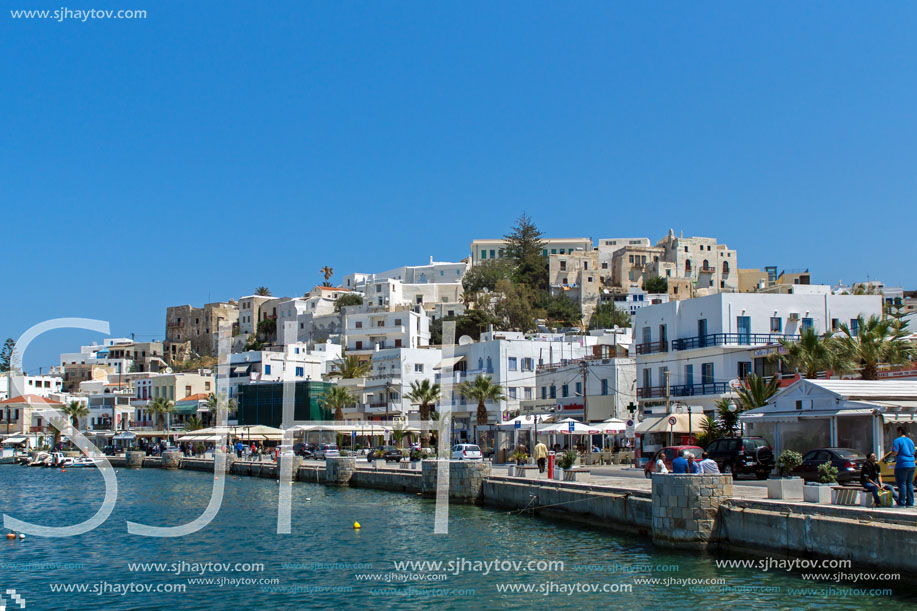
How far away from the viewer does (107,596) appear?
64.0ft

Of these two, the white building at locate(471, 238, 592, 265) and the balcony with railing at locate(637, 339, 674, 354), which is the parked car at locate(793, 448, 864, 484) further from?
the white building at locate(471, 238, 592, 265)

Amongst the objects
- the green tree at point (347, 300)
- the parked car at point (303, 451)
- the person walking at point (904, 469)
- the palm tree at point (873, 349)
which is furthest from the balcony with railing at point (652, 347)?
the green tree at point (347, 300)

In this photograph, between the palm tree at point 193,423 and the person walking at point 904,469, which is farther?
the palm tree at point 193,423

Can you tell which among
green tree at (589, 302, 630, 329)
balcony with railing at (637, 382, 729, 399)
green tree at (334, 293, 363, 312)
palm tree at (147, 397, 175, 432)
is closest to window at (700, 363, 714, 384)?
balcony with railing at (637, 382, 729, 399)

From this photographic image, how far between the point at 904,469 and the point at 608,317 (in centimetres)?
9284

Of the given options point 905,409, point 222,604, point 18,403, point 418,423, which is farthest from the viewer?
point 18,403

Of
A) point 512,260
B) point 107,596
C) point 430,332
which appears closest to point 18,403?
point 430,332

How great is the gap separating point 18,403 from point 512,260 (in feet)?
233

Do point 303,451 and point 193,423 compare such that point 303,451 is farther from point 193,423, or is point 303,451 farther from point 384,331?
point 384,331

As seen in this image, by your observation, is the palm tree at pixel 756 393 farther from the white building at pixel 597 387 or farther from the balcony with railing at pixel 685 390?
the white building at pixel 597 387

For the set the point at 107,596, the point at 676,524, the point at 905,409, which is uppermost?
the point at 905,409

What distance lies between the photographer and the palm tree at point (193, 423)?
85.8m

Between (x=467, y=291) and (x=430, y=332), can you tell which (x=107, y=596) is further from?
(x=467, y=291)

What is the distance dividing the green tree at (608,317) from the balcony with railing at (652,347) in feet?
175
